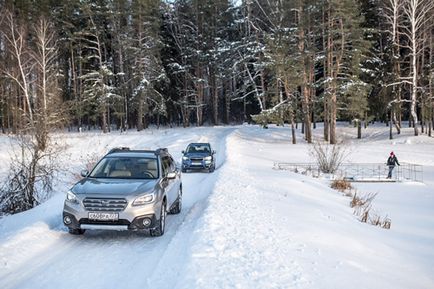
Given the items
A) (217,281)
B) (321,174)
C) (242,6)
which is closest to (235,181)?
(321,174)

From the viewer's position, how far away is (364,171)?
30297mm

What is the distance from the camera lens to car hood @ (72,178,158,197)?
915 centimetres

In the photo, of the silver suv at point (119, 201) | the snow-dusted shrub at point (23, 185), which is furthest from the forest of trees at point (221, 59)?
the silver suv at point (119, 201)

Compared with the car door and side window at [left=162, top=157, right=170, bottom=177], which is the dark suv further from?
side window at [left=162, top=157, right=170, bottom=177]

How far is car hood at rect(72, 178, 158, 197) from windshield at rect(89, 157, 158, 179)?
1.65 ft

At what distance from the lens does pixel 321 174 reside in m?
26.6

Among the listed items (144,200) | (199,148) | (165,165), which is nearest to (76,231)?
(144,200)

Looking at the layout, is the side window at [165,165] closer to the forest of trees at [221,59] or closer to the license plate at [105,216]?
the license plate at [105,216]

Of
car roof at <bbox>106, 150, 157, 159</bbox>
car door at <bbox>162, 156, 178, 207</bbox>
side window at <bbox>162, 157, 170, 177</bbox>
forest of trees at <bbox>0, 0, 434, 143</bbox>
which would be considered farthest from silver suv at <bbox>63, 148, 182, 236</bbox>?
forest of trees at <bbox>0, 0, 434, 143</bbox>

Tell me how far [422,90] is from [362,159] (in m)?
12.6

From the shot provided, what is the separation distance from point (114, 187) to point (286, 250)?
12.0 ft

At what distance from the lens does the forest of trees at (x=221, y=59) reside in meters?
41.4

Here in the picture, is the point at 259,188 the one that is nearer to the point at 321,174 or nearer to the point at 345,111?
the point at 321,174

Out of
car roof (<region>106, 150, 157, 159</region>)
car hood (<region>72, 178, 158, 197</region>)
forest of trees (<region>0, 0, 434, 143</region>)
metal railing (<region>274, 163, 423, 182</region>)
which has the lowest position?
metal railing (<region>274, 163, 423, 182</region>)
